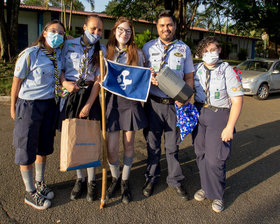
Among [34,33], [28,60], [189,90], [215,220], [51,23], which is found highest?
[34,33]

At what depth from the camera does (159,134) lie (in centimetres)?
323

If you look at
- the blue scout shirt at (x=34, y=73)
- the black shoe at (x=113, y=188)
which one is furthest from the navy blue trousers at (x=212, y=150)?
the blue scout shirt at (x=34, y=73)

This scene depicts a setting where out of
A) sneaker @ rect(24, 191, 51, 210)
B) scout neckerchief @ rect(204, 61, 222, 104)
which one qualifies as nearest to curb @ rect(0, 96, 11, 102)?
sneaker @ rect(24, 191, 51, 210)

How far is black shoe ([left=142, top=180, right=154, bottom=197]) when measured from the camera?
3.18 m

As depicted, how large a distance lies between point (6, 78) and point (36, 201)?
26.6 feet

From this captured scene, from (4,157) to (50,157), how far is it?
69cm

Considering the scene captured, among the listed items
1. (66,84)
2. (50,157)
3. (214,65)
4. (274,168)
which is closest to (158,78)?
(214,65)

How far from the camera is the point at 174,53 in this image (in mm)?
3031

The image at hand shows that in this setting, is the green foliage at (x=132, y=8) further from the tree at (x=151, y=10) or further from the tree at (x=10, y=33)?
the tree at (x=10, y=33)

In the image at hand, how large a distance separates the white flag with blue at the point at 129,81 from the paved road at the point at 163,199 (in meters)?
1.27

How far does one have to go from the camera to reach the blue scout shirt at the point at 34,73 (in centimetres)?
259

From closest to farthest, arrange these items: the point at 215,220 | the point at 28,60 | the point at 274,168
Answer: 1. the point at 28,60
2. the point at 215,220
3. the point at 274,168

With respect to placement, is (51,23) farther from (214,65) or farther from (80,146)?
(214,65)

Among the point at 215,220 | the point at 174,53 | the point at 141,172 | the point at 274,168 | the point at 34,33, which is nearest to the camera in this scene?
the point at 215,220
